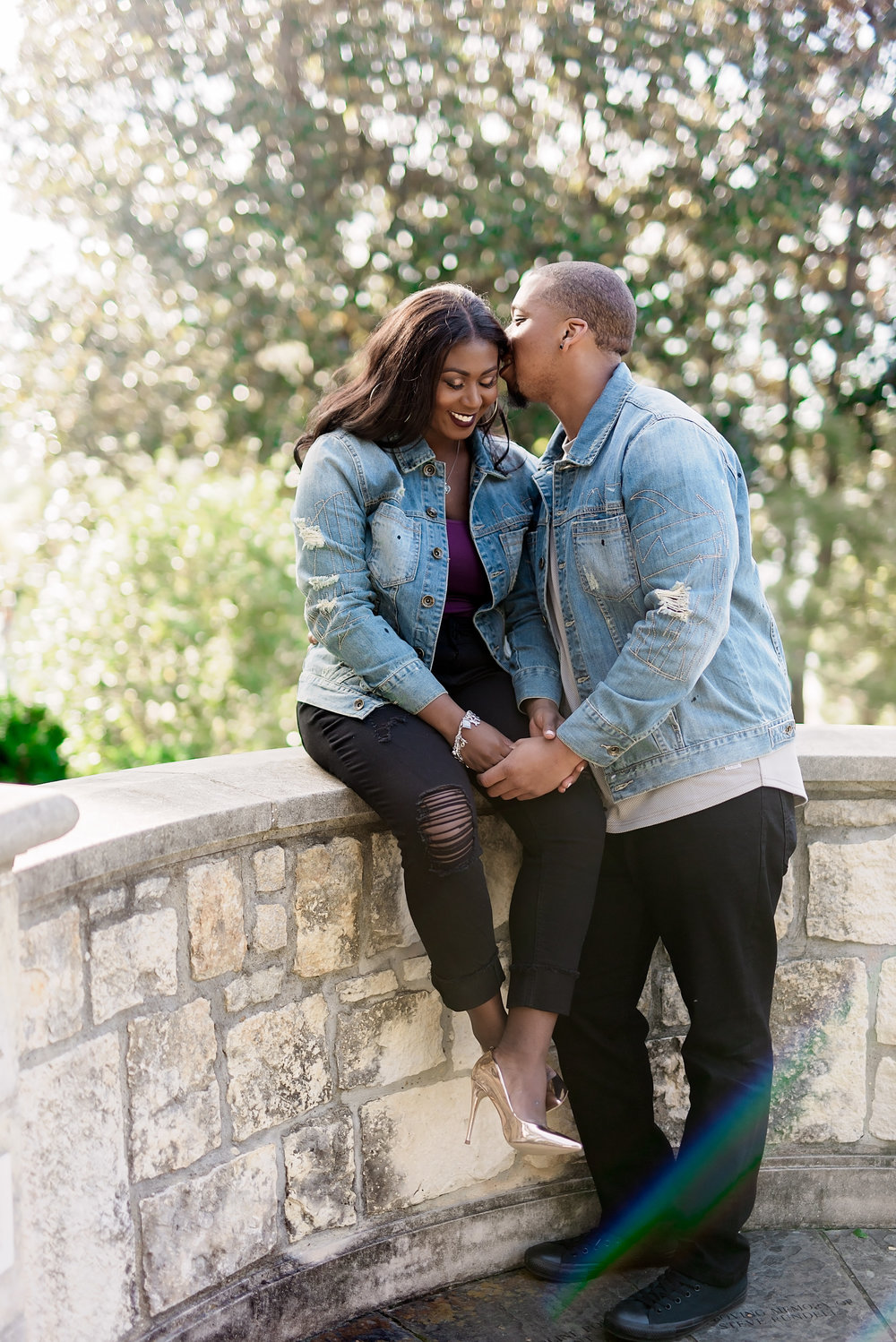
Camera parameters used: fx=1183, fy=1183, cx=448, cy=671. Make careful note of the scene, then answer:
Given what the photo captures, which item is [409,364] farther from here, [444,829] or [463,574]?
[444,829]

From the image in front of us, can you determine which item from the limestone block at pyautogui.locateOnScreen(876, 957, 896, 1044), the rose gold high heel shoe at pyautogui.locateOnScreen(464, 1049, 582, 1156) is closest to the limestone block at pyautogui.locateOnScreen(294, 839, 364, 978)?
the rose gold high heel shoe at pyautogui.locateOnScreen(464, 1049, 582, 1156)

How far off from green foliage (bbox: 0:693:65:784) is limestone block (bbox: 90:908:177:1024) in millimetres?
3192

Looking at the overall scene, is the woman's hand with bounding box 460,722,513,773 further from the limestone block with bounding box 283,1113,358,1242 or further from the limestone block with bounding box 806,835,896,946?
Result: the limestone block with bounding box 806,835,896,946

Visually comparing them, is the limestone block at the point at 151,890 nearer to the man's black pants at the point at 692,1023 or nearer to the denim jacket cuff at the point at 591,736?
the denim jacket cuff at the point at 591,736

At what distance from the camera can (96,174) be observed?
732cm

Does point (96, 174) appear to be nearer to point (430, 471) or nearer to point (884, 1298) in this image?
point (430, 471)

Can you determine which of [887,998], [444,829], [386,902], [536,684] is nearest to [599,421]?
[536,684]

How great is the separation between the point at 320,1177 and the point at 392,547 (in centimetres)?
131

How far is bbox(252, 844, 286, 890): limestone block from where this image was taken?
232 centimetres

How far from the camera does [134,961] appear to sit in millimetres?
2049

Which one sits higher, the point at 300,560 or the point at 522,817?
the point at 300,560

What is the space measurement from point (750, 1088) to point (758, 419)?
6236mm

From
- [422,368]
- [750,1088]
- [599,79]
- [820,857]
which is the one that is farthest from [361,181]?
[750,1088]

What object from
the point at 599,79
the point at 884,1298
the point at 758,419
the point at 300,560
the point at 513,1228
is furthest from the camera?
the point at 758,419
